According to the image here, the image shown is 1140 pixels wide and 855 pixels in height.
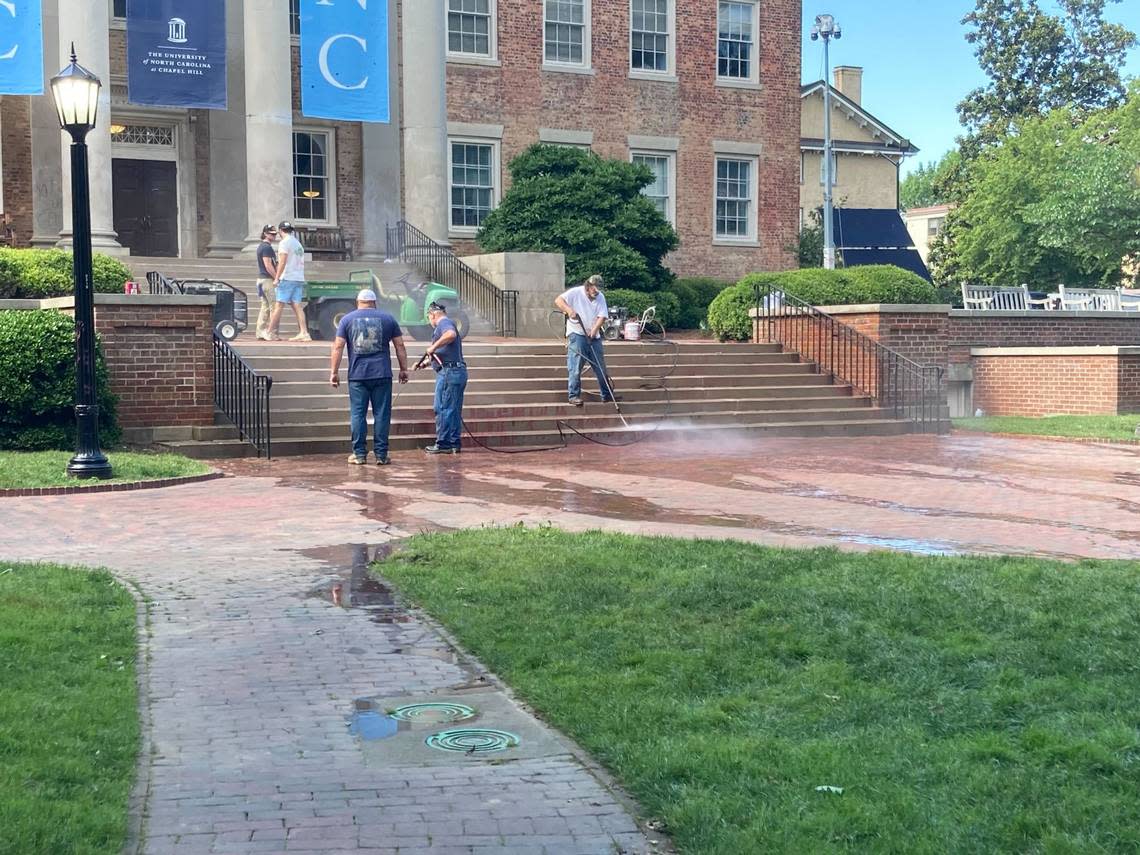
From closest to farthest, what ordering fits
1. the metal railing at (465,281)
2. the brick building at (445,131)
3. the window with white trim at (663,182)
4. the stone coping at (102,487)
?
the stone coping at (102,487) < the metal railing at (465,281) < the brick building at (445,131) < the window with white trim at (663,182)

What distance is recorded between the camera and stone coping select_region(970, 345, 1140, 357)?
76.9 ft

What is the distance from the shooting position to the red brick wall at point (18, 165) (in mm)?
26281

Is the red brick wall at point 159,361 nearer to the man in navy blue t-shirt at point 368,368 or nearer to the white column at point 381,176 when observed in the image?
the man in navy blue t-shirt at point 368,368

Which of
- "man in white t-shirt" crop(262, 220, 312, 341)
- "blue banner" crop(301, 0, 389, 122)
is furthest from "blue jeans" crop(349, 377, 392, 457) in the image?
"blue banner" crop(301, 0, 389, 122)

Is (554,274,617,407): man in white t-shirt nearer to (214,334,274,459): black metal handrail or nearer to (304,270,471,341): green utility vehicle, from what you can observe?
(304,270,471,341): green utility vehicle

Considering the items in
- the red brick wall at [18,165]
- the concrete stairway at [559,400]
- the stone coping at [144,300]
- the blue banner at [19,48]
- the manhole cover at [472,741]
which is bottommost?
the manhole cover at [472,741]

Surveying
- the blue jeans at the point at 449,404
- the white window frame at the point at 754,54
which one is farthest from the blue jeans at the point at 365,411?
the white window frame at the point at 754,54

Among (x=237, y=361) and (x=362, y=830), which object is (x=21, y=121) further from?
(x=362, y=830)

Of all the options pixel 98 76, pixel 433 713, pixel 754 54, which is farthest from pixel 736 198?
pixel 433 713

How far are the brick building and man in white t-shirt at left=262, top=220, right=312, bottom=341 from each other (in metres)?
5.34

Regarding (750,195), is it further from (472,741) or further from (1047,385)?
(472,741)

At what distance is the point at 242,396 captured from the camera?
53.8 feet

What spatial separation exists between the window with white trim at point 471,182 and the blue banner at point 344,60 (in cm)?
476

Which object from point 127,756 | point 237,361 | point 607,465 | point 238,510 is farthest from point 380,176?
point 127,756
